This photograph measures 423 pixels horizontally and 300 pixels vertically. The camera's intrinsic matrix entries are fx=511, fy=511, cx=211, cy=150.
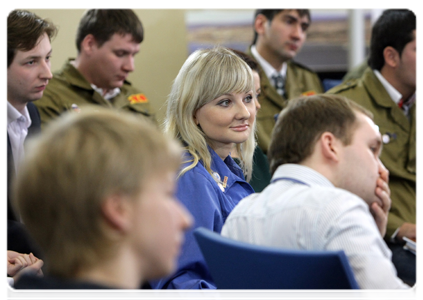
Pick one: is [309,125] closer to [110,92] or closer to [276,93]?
[276,93]

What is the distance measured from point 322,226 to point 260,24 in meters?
2.78

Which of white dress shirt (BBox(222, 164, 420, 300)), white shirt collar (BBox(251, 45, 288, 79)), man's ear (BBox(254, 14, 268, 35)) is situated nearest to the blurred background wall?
white shirt collar (BBox(251, 45, 288, 79))

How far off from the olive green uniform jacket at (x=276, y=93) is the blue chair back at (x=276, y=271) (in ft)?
5.52

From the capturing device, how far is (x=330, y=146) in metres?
1.34

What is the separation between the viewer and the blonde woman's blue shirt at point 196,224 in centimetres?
156

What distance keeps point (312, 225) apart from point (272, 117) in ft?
6.94

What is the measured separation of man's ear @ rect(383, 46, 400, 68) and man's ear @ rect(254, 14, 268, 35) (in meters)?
1.00

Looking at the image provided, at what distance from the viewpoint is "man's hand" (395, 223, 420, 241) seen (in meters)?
2.51

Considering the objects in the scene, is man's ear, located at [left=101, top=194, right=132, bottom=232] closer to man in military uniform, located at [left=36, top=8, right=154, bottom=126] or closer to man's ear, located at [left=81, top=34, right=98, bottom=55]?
man in military uniform, located at [left=36, top=8, right=154, bottom=126]

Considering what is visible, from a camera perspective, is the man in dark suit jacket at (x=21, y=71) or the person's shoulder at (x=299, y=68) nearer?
the man in dark suit jacket at (x=21, y=71)

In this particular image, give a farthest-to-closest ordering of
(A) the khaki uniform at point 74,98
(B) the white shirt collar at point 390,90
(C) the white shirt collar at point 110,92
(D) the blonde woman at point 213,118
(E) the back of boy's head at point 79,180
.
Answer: (C) the white shirt collar at point 110,92, (A) the khaki uniform at point 74,98, (B) the white shirt collar at point 390,90, (D) the blonde woman at point 213,118, (E) the back of boy's head at point 79,180

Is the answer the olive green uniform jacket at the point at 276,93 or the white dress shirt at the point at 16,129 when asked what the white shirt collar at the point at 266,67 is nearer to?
the olive green uniform jacket at the point at 276,93

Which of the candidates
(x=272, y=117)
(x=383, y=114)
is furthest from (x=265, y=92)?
(x=383, y=114)

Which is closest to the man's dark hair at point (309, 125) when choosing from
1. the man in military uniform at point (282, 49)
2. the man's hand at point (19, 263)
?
the man's hand at point (19, 263)
